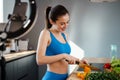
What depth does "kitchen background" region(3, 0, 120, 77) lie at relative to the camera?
3.34m

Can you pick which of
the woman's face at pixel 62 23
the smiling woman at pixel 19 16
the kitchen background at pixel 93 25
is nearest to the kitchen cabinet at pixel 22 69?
the smiling woman at pixel 19 16

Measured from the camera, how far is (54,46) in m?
1.75

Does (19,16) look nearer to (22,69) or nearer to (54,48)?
(22,69)

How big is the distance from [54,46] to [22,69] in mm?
1174

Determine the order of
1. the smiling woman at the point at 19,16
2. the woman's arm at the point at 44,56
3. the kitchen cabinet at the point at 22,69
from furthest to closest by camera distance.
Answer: the smiling woman at the point at 19,16 < the kitchen cabinet at the point at 22,69 < the woman's arm at the point at 44,56

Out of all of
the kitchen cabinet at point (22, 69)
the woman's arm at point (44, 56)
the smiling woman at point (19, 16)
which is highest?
the smiling woman at point (19, 16)

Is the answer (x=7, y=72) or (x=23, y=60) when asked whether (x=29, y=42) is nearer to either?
(x=23, y=60)

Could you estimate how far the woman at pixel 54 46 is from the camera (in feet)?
5.46

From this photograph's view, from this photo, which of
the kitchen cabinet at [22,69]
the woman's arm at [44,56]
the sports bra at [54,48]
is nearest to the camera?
the woman's arm at [44,56]

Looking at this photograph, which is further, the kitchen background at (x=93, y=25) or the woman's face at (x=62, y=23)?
the kitchen background at (x=93, y=25)

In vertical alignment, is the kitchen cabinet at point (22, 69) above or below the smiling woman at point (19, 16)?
below

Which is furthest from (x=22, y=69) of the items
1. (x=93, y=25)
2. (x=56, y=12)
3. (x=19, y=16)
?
(x=56, y=12)

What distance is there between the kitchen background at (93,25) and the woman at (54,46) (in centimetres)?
160

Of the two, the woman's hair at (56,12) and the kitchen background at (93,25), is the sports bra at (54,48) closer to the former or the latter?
the woman's hair at (56,12)
